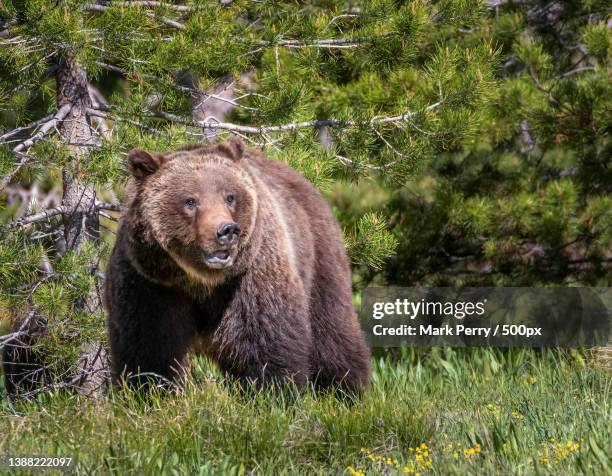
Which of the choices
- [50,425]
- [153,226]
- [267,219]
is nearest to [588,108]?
[267,219]

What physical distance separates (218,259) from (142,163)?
778 millimetres

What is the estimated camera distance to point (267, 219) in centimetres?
516

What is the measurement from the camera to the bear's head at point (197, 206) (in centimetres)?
475

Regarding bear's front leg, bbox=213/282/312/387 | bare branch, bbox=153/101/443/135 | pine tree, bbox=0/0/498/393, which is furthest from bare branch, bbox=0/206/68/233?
bear's front leg, bbox=213/282/312/387

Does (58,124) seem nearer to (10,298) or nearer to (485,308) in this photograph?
(10,298)

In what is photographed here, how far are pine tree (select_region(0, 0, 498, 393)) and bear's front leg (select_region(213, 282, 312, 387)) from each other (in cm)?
132

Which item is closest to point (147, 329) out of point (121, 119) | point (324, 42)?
point (121, 119)

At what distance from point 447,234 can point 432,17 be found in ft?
9.32

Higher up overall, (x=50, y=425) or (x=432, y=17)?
(x=432, y=17)

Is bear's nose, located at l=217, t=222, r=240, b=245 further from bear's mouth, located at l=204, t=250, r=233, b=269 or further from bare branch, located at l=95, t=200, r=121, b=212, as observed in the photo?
bare branch, located at l=95, t=200, r=121, b=212

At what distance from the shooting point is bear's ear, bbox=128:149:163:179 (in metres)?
5.08

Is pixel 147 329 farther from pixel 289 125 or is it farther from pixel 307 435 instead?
pixel 289 125

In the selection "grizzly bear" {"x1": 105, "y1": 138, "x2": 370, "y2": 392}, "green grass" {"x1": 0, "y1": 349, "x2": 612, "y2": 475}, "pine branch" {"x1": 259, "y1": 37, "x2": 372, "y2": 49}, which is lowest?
"green grass" {"x1": 0, "y1": 349, "x2": 612, "y2": 475}

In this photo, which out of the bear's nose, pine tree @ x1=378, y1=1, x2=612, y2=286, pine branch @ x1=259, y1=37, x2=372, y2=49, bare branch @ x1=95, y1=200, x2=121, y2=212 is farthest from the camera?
pine tree @ x1=378, y1=1, x2=612, y2=286
